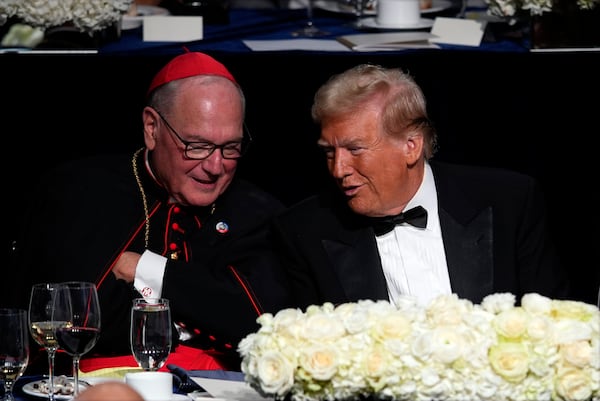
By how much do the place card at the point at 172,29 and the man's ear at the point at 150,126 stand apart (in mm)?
1002

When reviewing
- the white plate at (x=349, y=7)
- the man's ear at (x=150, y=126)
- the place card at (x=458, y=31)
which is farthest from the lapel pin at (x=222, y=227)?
the white plate at (x=349, y=7)

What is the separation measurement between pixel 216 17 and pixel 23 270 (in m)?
1.94

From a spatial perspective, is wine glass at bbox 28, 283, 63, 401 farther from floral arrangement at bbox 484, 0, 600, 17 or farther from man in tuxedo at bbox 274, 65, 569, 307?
floral arrangement at bbox 484, 0, 600, 17

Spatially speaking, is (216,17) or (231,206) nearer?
(231,206)

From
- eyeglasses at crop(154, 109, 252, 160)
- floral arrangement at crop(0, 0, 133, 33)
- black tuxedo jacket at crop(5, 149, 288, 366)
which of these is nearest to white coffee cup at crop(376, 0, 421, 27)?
floral arrangement at crop(0, 0, 133, 33)

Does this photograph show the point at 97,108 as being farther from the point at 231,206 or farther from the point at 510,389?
the point at 510,389

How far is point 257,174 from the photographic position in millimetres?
5074

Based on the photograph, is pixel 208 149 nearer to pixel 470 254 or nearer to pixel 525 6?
pixel 470 254

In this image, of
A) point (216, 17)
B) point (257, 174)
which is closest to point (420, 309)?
point (257, 174)

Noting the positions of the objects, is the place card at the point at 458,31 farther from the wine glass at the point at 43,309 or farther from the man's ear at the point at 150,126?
the wine glass at the point at 43,309

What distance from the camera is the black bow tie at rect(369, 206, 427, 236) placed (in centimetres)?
404

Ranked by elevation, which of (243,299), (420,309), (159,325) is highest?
(420,309)

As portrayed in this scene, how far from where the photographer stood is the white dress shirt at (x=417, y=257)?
160 inches

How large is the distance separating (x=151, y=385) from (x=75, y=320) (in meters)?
0.29
